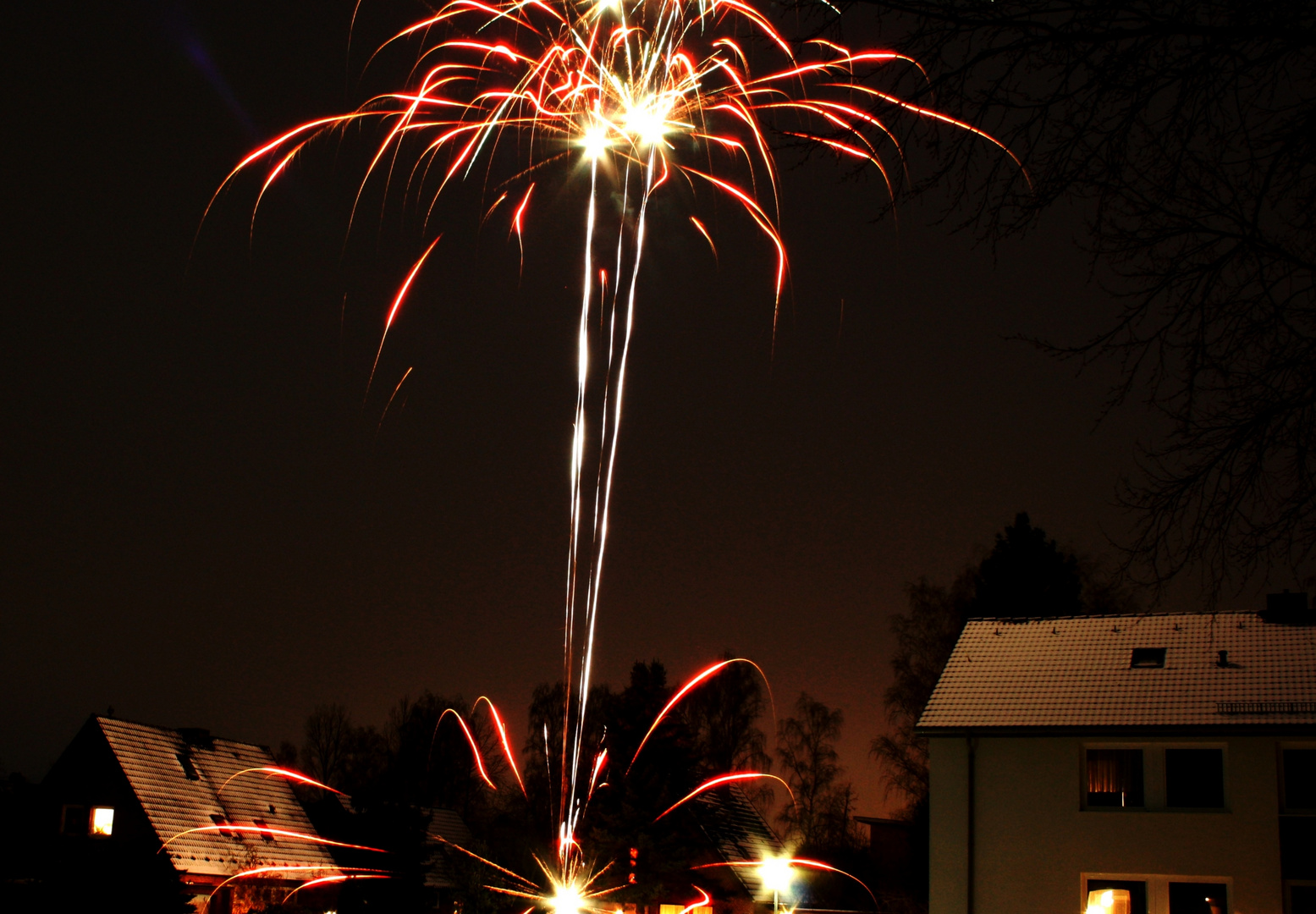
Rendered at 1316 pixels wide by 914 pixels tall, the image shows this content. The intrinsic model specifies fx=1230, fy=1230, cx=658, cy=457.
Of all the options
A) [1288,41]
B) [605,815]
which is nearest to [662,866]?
[605,815]

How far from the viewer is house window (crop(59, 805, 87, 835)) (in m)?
25.2

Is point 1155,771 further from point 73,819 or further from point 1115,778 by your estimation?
point 73,819

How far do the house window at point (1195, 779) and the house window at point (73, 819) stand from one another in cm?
2068

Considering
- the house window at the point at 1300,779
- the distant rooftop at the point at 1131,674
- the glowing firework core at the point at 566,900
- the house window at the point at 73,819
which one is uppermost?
the distant rooftop at the point at 1131,674

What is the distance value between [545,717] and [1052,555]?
29279 mm

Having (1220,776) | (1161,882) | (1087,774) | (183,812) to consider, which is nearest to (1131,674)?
(1087,774)

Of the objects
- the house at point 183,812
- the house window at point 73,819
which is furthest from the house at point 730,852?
the house window at point 73,819

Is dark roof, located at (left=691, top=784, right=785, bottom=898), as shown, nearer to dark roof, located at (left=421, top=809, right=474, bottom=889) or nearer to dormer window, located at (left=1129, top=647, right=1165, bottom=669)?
dark roof, located at (left=421, top=809, right=474, bottom=889)

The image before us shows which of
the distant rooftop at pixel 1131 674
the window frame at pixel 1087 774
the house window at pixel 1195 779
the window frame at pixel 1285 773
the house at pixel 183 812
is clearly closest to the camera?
the window frame at pixel 1285 773

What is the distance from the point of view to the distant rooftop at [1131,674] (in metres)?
18.9

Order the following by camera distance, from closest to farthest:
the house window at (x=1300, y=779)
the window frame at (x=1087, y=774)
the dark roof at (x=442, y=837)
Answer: the house window at (x=1300, y=779) → the window frame at (x=1087, y=774) → the dark roof at (x=442, y=837)

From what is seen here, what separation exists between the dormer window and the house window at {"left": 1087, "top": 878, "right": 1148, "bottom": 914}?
373 centimetres

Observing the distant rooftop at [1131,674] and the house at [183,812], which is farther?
the house at [183,812]

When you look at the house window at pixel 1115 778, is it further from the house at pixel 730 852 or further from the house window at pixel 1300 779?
the house at pixel 730 852
